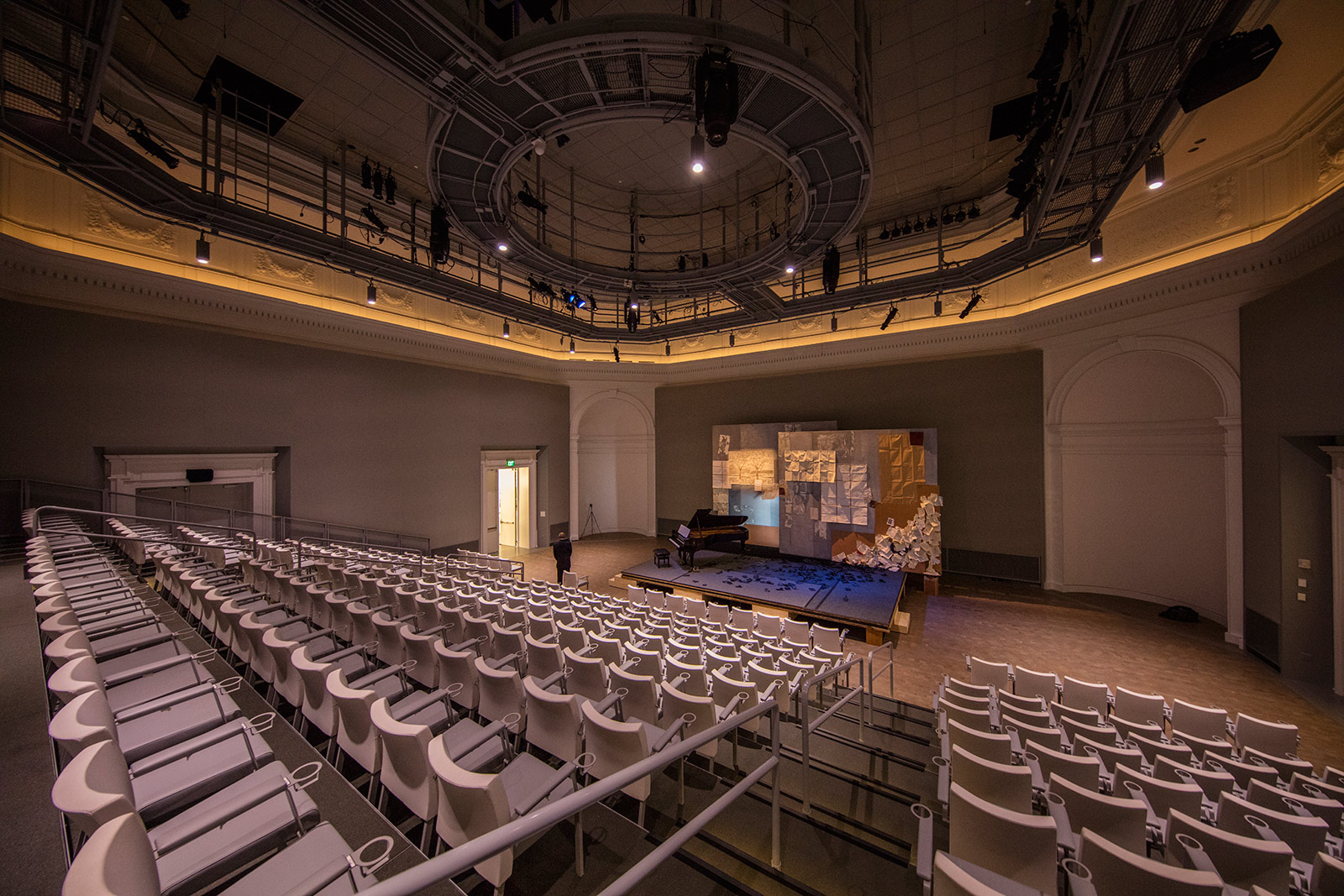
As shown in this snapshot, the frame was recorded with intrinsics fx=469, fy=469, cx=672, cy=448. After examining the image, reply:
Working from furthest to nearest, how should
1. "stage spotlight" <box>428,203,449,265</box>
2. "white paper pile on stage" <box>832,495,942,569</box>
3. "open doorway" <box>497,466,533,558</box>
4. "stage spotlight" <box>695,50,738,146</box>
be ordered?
"open doorway" <box>497,466,533,558</box>
"white paper pile on stage" <box>832,495,942,569</box>
"stage spotlight" <box>428,203,449,265</box>
"stage spotlight" <box>695,50,738,146</box>

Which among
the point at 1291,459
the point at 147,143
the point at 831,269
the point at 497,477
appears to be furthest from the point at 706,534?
the point at 147,143

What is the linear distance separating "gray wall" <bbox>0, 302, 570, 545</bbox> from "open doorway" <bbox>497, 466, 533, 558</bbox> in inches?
24.1

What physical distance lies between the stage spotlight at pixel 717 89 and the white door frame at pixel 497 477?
39.4 ft

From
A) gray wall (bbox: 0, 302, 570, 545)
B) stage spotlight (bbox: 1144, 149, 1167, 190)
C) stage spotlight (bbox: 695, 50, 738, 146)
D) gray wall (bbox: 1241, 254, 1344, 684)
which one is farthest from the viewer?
gray wall (bbox: 0, 302, 570, 545)

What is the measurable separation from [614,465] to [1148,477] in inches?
581

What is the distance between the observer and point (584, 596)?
8055mm

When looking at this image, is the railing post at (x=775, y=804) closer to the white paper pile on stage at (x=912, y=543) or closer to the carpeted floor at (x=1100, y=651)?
the carpeted floor at (x=1100, y=651)

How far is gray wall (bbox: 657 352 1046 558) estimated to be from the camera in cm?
1122

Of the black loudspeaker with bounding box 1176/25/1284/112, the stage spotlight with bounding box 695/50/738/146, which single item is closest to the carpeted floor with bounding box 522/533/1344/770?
the black loudspeaker with bounding box 1176/25/1284/112

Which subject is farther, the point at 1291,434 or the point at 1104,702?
the point at 1291,434

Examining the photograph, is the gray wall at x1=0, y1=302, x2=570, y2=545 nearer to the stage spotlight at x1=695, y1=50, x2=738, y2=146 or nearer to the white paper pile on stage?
the white paper pile on stage

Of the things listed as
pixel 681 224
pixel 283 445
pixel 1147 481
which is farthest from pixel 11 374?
pixel 1147 481

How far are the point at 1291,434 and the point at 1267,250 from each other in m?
2.91

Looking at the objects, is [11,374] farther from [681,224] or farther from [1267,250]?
[1267,250]
